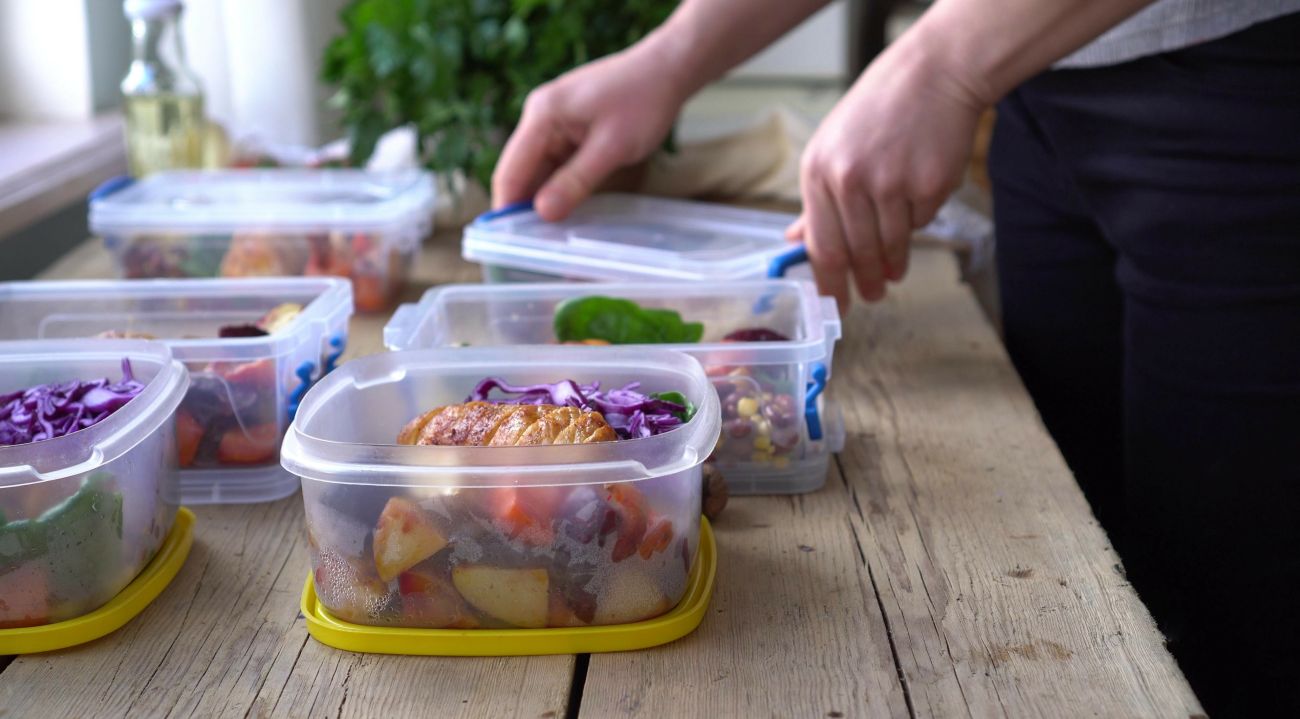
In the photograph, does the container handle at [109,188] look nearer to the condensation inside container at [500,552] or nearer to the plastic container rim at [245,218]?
the plastic container rim at [245,218]

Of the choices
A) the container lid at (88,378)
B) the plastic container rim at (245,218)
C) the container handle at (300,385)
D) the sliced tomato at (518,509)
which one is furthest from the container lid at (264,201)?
the sliced tomato at (518,509)

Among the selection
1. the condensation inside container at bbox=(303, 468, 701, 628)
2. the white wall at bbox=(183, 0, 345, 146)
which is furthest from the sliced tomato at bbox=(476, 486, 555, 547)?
the white wall at bbox=(183, 0, 345, 146)

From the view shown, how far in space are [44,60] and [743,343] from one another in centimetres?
159

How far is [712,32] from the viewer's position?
129cm

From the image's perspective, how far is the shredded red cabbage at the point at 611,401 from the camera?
0.72 meters

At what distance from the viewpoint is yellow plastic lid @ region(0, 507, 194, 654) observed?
0.67 m

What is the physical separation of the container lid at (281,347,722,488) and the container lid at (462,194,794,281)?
1.21 ft

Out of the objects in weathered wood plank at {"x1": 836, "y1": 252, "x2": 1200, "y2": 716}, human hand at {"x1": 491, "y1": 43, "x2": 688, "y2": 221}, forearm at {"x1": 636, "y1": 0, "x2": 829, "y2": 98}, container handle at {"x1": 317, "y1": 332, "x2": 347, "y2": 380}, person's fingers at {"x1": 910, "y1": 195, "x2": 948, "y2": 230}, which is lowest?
weathered wood plank at {"x1": 836, "y1": 252, "x2": 1200, "y2": 716}

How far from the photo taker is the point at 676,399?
2.50ft

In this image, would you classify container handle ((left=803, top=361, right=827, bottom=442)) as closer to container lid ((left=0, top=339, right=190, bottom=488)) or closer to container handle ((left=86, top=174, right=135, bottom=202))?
container lid ((left=0, top=339, right=190, bottom=488))

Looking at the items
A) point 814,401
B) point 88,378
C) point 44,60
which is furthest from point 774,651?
point 44,60

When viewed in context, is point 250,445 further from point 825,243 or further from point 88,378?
point 825,243

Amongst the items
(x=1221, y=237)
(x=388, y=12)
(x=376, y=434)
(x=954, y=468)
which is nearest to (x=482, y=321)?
(x=376, y=434)

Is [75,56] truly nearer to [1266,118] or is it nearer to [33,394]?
[33,394]
